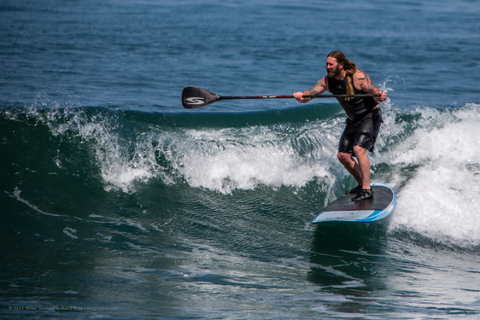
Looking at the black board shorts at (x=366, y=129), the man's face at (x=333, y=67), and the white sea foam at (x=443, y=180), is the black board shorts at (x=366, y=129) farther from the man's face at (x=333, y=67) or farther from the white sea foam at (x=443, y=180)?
the white sea foam at (x=443, y=180)

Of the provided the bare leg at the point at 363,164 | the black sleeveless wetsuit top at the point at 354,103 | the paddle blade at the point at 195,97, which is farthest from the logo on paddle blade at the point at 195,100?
the bare leg at the point at 363,164

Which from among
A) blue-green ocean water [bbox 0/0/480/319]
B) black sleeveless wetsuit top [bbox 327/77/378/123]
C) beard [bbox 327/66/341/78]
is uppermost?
beard [bbox 327/66/341/78]

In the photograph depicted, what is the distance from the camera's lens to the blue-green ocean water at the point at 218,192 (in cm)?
402

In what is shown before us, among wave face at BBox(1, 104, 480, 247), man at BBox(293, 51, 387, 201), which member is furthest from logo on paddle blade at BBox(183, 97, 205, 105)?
man at BBox(293, 51, 387, 201)

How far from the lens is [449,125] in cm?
852

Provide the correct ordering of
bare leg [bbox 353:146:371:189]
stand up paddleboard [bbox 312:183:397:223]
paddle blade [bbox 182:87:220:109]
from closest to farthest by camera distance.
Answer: stand up paddleboard [bbox 312:183:397:223]
bare leg [bbox 353:146:371:189]
paddle blade [bbox 182:87:220:109]

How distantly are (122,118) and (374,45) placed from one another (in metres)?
11.5

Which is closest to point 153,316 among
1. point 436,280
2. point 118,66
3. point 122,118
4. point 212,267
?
point 212,267

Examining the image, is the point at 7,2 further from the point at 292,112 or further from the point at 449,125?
the point at 449,125

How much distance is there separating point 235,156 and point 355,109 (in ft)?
7.71

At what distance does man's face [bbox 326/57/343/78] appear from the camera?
5.21 m

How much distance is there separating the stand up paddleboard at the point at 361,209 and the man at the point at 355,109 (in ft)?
0.43

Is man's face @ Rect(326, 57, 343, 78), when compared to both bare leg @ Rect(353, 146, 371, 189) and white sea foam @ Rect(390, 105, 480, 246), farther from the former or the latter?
white sea foam @ Rect(390, 105, 480, 246)

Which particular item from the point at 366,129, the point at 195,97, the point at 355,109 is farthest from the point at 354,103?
the point at 195,97
